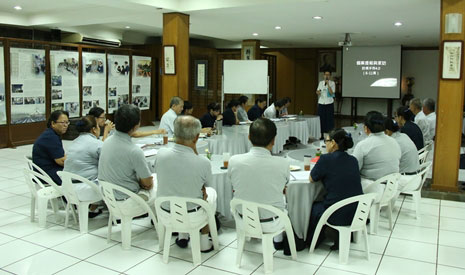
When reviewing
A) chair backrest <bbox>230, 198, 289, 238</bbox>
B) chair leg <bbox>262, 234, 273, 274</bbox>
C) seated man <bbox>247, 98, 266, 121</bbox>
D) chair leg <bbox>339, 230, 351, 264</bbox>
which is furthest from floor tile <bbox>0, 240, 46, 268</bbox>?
seated man <bbox>247, 98, 266, 121</bbox>

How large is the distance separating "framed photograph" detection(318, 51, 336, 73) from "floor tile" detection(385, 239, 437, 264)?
12.5 meters

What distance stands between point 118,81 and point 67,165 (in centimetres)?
776

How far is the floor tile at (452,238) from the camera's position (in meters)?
4.07

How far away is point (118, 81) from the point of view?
11.6m

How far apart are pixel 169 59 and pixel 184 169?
Result: 4.40 m

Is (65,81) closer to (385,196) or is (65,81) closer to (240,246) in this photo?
(240,246)

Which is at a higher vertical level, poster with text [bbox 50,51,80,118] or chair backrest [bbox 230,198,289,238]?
poster with text [bbox 50,51,80,118]

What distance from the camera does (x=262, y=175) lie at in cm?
324

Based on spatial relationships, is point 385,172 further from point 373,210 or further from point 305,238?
point 305,238

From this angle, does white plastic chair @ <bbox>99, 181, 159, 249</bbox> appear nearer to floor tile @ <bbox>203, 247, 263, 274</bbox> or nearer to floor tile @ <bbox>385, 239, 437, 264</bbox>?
floor tile @ <bbox>203, 247, 263, 274</bbox>

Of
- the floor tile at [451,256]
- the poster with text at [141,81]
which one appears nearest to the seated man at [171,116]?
the floor tile at [451,256]

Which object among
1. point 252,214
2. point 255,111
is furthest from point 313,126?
point 252,214

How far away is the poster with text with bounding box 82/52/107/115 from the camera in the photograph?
1059 cm

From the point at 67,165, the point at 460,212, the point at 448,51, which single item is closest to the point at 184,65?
the point at 67,165
